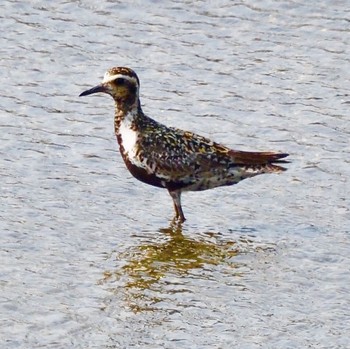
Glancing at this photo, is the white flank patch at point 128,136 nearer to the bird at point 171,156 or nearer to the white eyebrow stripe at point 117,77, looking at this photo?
the bird at point 171,156

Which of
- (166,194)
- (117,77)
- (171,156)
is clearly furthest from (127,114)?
(166,194)

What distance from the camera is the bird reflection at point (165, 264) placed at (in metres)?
11.5

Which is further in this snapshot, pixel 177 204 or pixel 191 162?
pixel 191 162

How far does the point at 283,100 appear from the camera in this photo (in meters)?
15.8

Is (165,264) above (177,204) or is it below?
below

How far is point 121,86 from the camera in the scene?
13.6 metres

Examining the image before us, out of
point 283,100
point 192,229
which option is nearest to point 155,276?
Result: point 192,229

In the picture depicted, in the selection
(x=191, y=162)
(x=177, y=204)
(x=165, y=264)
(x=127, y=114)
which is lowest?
(x=165, y=264)

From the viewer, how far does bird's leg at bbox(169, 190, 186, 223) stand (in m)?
13.2

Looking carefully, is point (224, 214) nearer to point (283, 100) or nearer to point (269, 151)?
point (269, 151)

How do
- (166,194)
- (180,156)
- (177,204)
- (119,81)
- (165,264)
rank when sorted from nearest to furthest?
(165,264)
(177,204)
(180,156)
(119,81)
(166,194)

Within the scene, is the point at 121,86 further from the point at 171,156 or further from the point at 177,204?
the point at 177,204

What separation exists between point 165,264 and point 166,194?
1.83m

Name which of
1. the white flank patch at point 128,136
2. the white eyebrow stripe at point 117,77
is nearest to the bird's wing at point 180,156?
the white flank patch at point 128,136
